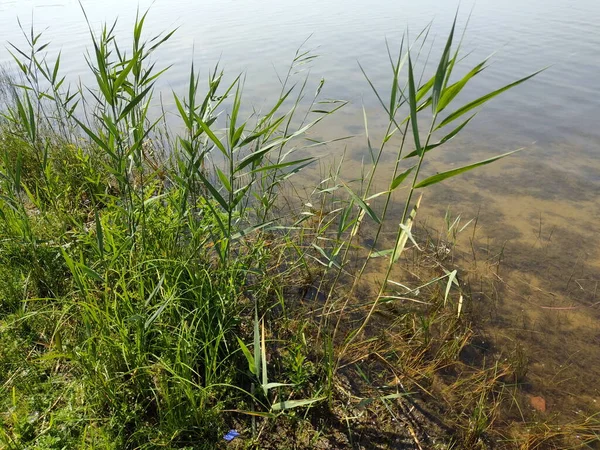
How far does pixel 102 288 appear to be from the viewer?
93.7 inches

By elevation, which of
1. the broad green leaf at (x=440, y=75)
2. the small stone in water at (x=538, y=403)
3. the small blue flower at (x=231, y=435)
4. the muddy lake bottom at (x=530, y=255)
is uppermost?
the broad green leaf at (x=440, y=75)

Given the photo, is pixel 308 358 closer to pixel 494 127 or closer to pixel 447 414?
pixel 447 414

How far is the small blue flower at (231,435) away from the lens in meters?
1.82

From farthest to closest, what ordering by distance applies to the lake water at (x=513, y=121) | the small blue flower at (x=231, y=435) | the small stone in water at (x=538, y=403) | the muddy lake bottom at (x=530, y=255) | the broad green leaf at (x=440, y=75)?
the lake water at (x=513, y=121) < the muddy lake bottom at (x=530, y=255) < the small stone in water at (x=538, y=403) < the small blue flower at (x=231, y=435) < the broad green leaf at (x=440, y=75)

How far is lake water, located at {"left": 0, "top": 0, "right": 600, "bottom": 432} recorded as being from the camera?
2.77 meters

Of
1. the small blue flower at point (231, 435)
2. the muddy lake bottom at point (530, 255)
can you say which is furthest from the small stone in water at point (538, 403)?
the small blue flower at point (231, 435)

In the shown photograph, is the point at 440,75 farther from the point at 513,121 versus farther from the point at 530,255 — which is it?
the point at 513,121

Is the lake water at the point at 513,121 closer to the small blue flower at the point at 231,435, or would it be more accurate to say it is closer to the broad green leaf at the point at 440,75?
the small blue flower at the point at 231,435

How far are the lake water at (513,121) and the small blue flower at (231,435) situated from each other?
61.8 inches

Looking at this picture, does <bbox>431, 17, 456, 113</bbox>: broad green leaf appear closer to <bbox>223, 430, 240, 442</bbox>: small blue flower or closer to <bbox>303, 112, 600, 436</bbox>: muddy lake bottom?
<bbox>223, 430, 240, 442</bbox>: small blue flower

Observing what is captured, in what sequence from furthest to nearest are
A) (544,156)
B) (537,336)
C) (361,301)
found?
(544,156) < (361,301) < (537,336)

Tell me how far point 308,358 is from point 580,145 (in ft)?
15.1

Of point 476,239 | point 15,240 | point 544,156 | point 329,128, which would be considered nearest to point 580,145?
point 544,156

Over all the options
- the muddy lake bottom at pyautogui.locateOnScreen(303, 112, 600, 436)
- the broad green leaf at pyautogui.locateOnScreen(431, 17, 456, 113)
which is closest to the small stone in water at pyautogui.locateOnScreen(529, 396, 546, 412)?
the muddy lake bottom at pyautogui.locateOnScreen(303, 112, 600, 436)
